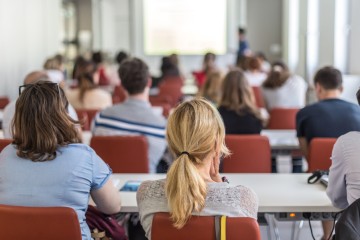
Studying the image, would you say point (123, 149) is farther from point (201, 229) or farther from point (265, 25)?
point (265, 25)

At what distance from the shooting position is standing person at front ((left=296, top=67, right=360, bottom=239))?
4.15 metres

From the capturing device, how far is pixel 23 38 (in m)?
10.2

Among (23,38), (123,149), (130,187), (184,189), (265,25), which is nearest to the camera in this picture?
(184,189)

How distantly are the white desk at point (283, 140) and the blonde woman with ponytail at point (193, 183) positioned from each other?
7.43 feet

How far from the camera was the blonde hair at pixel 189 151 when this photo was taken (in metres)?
2.16

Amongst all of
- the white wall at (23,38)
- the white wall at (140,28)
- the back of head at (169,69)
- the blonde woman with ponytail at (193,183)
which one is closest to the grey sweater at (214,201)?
the blonde woman with ponytail at (193,183)

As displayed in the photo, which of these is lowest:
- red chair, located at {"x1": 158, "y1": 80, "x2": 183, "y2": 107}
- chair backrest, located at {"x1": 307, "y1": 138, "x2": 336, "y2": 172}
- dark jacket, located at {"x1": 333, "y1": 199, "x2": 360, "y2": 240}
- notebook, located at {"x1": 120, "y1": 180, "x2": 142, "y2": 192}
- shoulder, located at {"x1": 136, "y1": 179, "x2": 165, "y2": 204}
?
red chair, located at {"x1": 158, "y1": 80, "x2": 183, "y2": 107}

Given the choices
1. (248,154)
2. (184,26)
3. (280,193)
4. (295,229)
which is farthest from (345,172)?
(184,26)

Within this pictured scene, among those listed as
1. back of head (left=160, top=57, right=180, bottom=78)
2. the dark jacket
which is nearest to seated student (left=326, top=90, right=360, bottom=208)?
the dark jacket

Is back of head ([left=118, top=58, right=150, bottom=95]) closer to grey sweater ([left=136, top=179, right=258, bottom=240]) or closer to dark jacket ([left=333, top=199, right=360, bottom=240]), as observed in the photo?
grey sweater ([left=136, top=179, right=258, bottom=240])

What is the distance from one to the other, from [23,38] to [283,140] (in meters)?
6.67

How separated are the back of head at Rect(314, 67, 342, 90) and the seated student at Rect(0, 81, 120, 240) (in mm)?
2297

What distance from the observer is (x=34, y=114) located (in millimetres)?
2445

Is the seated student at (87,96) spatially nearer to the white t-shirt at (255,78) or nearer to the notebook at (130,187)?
the white t-shirt at (255,78)
